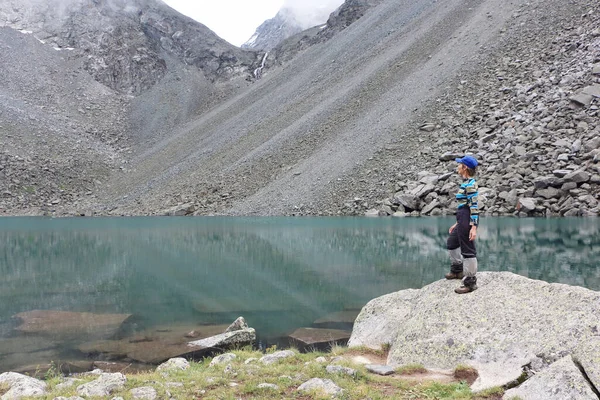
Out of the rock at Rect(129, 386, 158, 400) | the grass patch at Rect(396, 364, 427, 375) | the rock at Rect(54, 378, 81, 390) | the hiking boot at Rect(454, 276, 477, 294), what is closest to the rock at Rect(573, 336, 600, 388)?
the grass patch at Rect(396, 364, 427, 375)

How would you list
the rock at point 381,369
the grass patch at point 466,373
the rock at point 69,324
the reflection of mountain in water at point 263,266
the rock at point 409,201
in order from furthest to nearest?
1. the rock at point 409,201
2. the reflection of mountain in water at point 263,266
3. the rock at point 69,324
4. the rock at point 381,369
5. the grass patch at point 466,373

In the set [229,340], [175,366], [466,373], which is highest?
[466,373]

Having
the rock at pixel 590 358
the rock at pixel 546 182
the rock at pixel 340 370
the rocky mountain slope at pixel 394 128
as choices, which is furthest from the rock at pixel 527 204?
the rock at pixel 340 370

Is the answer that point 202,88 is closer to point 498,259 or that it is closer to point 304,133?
point 304,133

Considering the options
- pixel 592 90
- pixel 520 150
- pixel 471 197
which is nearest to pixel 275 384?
pixel 471 197

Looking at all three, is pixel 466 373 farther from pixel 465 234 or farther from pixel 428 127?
pixel 428 127

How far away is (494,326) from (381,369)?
Result: 1749mm

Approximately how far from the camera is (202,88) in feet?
384

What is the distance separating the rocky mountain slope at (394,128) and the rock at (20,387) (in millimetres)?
37866

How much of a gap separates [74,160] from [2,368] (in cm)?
8573

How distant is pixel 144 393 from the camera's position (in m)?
5.68

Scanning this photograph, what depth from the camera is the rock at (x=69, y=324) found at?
12.4 metres

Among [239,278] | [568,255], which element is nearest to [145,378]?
[239,278]

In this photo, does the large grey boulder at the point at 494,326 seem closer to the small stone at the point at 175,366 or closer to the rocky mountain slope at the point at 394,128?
the small stone at the point at 175,366
